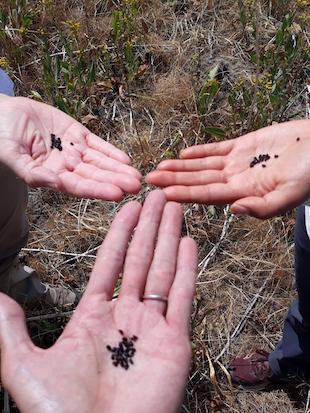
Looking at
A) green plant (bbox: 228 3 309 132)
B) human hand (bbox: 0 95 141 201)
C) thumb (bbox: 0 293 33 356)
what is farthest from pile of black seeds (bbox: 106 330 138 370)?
green plant (bbox: 228 3 309 132)

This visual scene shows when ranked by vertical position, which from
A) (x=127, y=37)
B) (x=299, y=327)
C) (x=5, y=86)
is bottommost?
(x=299, y=327)

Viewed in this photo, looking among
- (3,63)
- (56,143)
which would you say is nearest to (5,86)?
(56,143)

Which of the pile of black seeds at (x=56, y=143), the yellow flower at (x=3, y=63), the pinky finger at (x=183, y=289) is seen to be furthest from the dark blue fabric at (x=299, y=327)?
the yellow flower at (x=3, y=63)

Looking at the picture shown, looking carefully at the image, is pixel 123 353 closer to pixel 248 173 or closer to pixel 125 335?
pixel 125 335

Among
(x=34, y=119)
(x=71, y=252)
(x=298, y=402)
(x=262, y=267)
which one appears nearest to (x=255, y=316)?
(x=262, y=267)

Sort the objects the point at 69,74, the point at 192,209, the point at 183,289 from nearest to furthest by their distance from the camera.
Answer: the point at 183,289 < the point at 192,209 < the point at 69,74

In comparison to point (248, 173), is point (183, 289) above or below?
below

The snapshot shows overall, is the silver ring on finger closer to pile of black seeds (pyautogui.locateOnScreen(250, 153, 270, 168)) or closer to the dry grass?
pile of black seeds (pyautogui.locateOnScreen(250, 153, 270, 168))

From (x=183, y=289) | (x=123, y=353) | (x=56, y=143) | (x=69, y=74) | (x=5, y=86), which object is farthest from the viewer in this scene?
(x=69, y=74)
